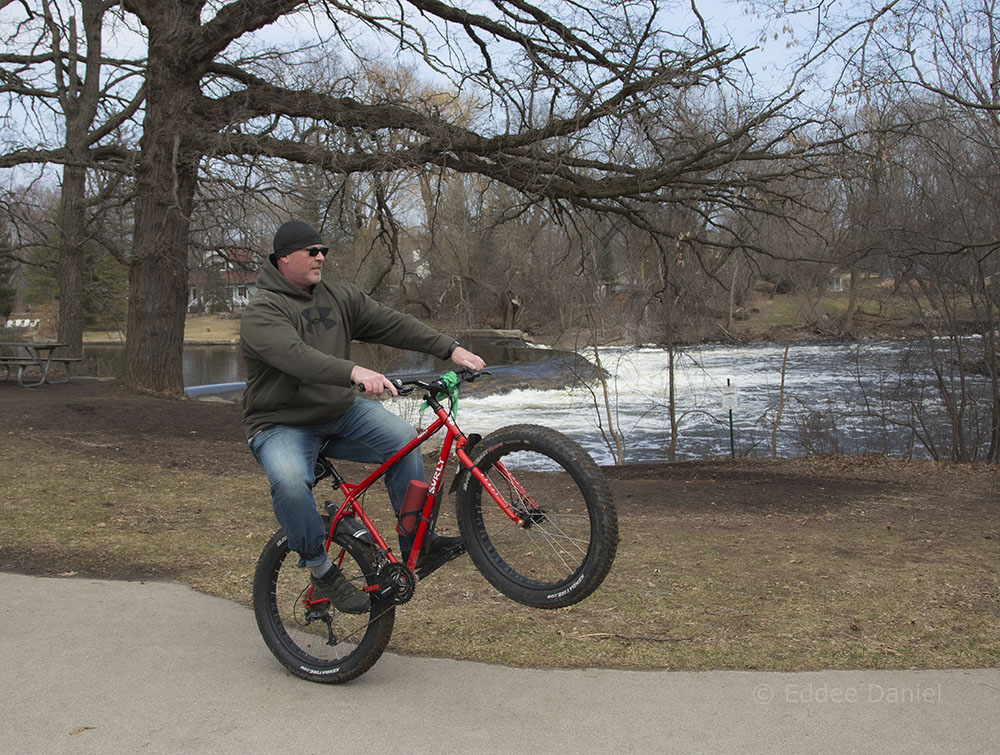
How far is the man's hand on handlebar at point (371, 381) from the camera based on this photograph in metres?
3.62

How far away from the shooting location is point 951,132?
583 inches

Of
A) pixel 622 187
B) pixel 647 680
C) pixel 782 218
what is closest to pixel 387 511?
pixel 647 680

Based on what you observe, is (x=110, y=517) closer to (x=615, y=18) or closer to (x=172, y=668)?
(x=172, y=668)

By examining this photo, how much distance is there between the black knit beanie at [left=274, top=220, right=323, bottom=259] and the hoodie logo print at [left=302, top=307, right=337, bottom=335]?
29cm

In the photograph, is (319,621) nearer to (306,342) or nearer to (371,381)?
(306,342)

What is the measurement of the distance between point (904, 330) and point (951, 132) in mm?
7095

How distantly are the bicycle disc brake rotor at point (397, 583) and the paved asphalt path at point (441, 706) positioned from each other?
1.32 ft

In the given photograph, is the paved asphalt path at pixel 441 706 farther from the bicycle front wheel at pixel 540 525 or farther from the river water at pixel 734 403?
the river water at pixel 734 403

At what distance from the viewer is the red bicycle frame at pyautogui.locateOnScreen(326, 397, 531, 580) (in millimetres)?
3904

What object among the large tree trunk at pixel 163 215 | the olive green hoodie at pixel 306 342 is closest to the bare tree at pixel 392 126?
the large tree trunk at pixel 163 215

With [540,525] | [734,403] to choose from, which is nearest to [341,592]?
[540,525]

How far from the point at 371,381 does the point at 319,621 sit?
5.05 feet

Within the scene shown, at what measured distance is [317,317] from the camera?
423 cm

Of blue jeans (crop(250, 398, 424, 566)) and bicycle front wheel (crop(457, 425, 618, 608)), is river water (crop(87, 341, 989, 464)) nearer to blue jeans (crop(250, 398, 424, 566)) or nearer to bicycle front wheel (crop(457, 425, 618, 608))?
bicycle front wheel (crop(457, 425, 618, 608))
